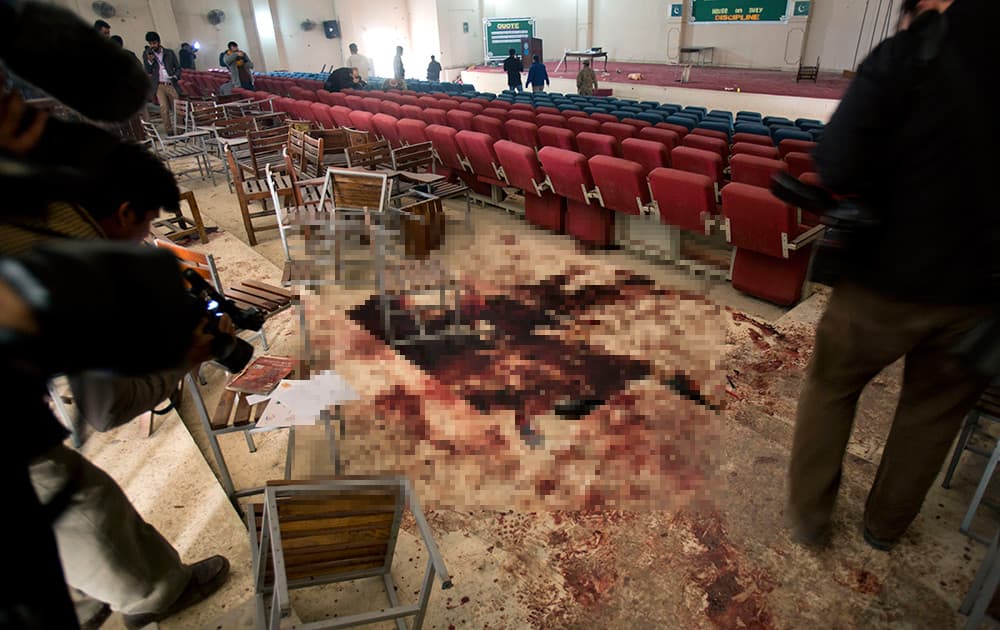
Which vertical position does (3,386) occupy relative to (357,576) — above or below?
above

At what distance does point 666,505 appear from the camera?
7.32 ft

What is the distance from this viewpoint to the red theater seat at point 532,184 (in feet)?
15.7

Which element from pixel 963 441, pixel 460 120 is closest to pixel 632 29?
pixel 460 120

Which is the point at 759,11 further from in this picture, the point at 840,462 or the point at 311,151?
the point at 840,462

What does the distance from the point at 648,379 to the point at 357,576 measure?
1.85 m

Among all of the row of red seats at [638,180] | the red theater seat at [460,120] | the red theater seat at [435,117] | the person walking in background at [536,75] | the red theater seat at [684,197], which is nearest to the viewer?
the row of red seats at [638,180]

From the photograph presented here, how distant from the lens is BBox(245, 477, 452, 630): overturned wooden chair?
4.88 feet

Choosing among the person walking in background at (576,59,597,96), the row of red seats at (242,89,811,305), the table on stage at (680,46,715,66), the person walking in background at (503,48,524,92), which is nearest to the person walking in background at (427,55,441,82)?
the person walking in background at (503,48,524,92)

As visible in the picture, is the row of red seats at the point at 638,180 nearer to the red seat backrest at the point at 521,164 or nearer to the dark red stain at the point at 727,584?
the red seat backrest at the point at 521,164

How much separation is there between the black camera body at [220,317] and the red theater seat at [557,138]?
4152 mm

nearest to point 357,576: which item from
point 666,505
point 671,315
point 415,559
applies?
point 415,559

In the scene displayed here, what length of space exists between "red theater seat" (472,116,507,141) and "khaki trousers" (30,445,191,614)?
5018 mm

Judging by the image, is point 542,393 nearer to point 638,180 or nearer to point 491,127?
point 638,180

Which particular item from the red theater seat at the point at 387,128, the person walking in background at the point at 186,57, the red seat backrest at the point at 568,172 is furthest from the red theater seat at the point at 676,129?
the person walking in background at the point at 186,57
